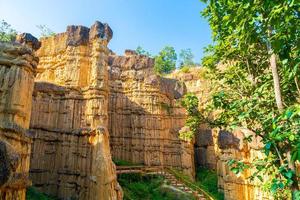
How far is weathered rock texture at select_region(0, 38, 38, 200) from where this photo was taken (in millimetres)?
9305

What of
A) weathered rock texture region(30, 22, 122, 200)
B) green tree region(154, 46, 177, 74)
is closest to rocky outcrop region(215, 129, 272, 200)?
weathered rock texture region(30, 22, 122, 200)

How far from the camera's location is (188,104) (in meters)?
9.86

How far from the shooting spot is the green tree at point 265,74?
4.27 m

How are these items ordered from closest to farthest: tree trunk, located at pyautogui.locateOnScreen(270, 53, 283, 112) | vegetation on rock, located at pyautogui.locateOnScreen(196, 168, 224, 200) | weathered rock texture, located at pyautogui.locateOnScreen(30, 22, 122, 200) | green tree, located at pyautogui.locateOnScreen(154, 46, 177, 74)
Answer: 1. tree trunk, located at pyautogui.locateOnScreen(270, 53, 283, 112)
2. weathered rock texture, located at pyautogui.locateOnScreen(30, 22, 122, 200)
3. vegetation on rock, located at pyautogui.locateOnScreen(196, 168, 224, 200)
4. green tree, located at pyautogui.locateOnScreen(154, 46, 177, 74)

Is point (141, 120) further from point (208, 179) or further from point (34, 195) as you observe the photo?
point (34, 195)

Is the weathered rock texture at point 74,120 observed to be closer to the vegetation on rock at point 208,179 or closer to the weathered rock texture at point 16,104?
the weathered rock texture at point 16,104

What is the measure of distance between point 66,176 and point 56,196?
4.27 ft

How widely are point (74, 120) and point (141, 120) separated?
318 inches

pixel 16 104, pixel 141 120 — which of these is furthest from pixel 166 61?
pixel 16 104

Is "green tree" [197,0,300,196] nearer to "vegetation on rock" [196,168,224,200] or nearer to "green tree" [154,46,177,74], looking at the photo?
"vegetation on rock" [196,168,224,200]

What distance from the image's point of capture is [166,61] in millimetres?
46969

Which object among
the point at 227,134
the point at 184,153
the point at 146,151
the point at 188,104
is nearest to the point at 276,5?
the point at 188,104

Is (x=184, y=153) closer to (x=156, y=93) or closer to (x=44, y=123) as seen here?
(x=156, y=93)

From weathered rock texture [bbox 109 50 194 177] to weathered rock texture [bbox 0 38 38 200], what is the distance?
46.5ft
